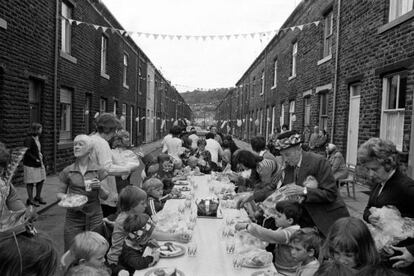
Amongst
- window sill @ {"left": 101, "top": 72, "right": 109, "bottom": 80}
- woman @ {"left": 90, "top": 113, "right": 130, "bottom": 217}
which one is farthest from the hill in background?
woman @ {"left": 90, "top": 113, "right": 130, "bottom": 217}

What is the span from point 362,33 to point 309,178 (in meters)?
8.21

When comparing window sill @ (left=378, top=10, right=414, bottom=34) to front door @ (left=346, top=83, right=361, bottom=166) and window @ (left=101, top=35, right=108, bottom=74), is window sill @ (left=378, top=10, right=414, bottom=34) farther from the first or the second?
window @ (left=101, top=35, right=108, bottom=74)

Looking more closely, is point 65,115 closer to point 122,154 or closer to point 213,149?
point 213,149

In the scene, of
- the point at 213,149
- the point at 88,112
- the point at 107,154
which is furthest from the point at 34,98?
the point at 107,154

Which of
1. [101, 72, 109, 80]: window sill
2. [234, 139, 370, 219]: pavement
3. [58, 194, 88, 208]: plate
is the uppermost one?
[101, 72, 109, 80]: window sill

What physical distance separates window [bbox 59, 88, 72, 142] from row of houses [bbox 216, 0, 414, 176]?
930 centimetres

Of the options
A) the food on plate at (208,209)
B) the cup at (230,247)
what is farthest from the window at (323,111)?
the cup at (230,247)

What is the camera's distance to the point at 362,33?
33.7ft

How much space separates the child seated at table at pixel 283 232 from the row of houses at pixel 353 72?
17.2 ft

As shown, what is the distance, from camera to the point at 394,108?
29.1ft

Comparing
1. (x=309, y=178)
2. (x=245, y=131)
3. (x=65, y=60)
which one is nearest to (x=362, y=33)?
(x=309, y=178)

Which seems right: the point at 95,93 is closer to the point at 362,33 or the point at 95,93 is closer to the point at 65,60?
the point at 65,60

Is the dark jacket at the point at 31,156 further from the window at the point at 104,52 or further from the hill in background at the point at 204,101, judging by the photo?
the hill in background at the point at 204,101

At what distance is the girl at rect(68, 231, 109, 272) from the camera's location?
261cm
